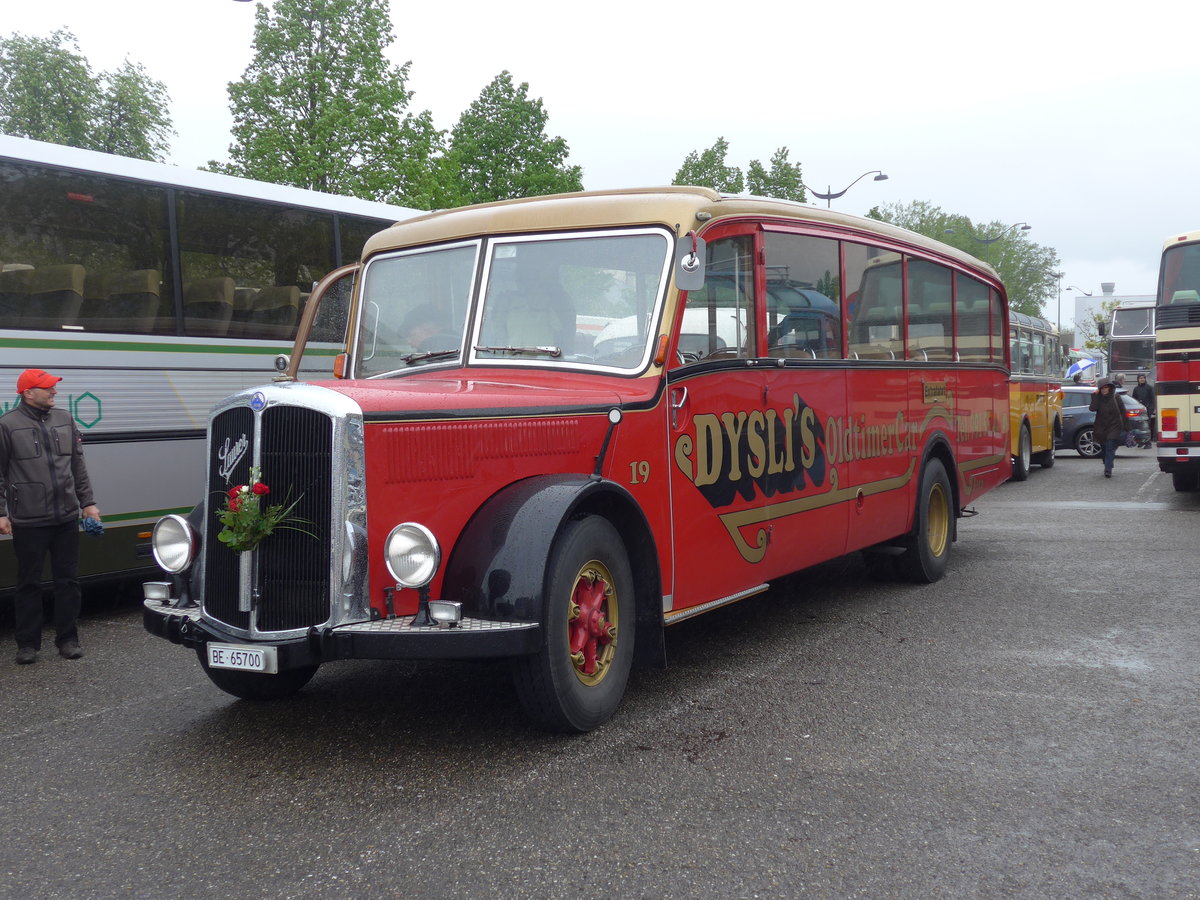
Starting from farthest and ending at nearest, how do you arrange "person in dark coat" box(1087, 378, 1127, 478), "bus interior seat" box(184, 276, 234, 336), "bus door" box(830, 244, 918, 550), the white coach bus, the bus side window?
"person in dark coat" box(1087, 378, 1127, 478), the bus side window, "bus interior seat" box(184, 276, 234, 336), the white coach bus, "bus door" box(830, 244, 918, 550)

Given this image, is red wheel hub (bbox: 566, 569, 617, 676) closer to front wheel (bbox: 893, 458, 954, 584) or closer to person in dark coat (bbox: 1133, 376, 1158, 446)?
front wheel (bbox: 893, 458, 954, 584)

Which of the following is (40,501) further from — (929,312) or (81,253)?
(929,312)

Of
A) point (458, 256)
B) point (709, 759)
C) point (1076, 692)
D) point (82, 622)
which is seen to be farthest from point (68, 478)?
point (1076, 692)

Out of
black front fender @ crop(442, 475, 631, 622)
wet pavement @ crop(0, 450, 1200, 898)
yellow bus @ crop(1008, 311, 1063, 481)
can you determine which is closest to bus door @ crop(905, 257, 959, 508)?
wet pavement @ crop(0, 450, 1200, 898)

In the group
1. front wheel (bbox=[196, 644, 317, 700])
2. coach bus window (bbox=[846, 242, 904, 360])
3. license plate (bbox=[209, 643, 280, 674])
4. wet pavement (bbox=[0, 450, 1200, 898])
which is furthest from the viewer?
coach bus window (bbox=[846, 242, 904, 360])

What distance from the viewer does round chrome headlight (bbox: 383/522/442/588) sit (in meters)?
4.44

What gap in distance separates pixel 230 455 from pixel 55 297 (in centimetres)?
406

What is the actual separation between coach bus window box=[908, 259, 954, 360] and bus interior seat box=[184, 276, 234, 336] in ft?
17.6

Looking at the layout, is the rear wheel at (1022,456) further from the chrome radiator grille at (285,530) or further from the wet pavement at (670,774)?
the chrome radiator grille at (285,530)

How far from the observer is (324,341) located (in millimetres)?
10234

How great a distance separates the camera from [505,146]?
107ft

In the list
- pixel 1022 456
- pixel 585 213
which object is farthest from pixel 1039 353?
pixel 585 213

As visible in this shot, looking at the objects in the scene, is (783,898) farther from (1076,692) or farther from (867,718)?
(1076,692)

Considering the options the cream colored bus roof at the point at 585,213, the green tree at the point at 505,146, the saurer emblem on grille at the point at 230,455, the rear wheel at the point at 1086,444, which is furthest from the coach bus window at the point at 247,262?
the green tree at the point at 505,146
